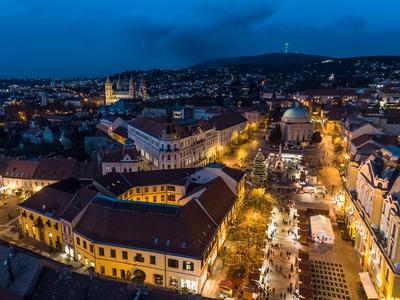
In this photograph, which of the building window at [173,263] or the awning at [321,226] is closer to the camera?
the building window at [173,263]

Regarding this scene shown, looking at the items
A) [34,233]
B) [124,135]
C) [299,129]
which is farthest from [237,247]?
[299,129]

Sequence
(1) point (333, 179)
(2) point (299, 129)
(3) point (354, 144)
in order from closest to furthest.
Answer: (1) point (333, 179) < (3) point (354, 144) < (2) point (299, 129)

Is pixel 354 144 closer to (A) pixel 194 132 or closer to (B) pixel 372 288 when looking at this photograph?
(A) pixel 194 132

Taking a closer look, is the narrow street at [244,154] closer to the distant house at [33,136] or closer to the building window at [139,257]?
the building window at [139,257]

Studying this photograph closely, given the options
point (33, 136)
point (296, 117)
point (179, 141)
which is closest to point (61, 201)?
point (179, 141)

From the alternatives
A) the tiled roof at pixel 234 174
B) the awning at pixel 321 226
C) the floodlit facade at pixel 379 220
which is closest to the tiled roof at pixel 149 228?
the tiled roof at pixel 234 174

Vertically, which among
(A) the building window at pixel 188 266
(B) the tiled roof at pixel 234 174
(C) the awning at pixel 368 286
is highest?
(B) the tiled roof at pixel 234 174

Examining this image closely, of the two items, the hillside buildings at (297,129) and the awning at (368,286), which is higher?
the hillside buildings at (297,129)
